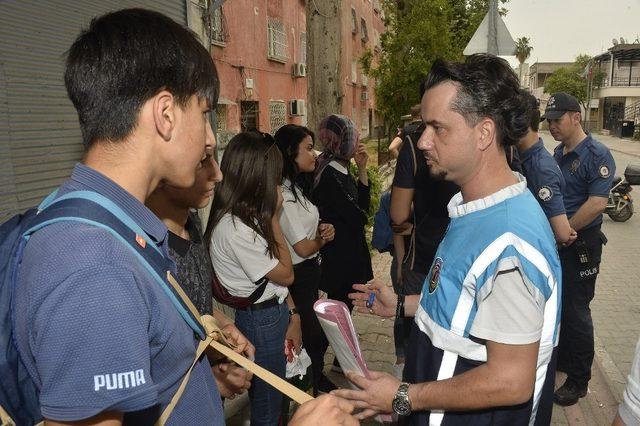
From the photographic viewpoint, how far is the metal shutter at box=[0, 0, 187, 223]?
11.0 ft

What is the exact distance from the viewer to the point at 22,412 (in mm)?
943

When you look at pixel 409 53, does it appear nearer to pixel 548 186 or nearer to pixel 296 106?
pixel 296 106

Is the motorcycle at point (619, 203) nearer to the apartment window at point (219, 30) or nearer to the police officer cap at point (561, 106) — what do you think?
the police officer cap at point (561, 106)

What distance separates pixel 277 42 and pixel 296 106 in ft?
6.58

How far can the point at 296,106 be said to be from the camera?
46.4 ft

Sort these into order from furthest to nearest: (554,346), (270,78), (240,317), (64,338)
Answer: (270,78)
(240,317)
(554,346)
(64,338)

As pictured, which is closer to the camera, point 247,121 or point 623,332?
point 623,332

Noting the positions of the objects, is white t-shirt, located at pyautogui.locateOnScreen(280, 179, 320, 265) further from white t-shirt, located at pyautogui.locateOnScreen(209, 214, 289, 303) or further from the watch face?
the watch face

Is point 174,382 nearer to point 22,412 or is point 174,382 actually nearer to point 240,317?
point 22,412

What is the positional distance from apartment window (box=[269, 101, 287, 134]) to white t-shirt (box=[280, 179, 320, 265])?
990 centimetres

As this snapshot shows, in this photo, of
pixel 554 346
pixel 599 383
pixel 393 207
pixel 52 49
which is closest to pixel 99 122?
pixel 554 346

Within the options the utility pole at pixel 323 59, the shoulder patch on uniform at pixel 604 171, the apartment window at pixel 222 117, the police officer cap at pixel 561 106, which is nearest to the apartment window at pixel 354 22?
the apartment window at pixel 222 117

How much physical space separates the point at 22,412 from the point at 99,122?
0.66 metres

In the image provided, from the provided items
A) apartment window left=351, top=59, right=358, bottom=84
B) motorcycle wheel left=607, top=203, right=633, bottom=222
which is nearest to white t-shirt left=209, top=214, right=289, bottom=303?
motorcycle wheel left=607, top=203, right=633, bottom=222
